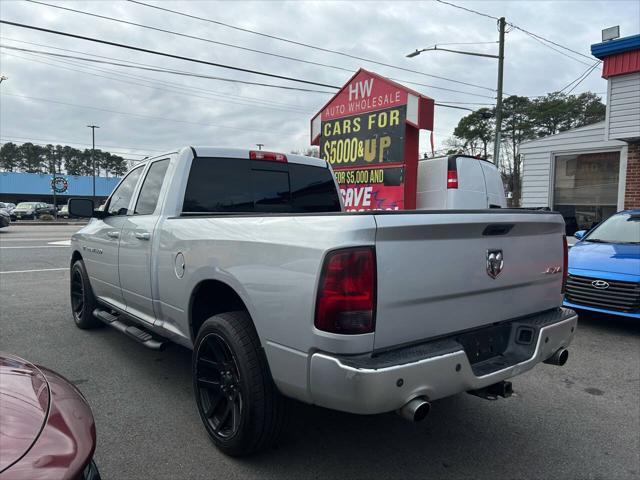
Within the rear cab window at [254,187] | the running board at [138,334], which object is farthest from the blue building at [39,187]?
the rear cab window at [254,187]

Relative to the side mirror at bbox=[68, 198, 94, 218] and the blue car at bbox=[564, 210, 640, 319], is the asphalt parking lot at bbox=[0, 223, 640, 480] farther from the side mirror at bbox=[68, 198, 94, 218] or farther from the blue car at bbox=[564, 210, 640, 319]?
the side mirror at bbox=[68, 198, 94, 218]

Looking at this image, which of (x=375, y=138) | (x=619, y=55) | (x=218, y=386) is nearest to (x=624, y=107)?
(x=619, y=55)

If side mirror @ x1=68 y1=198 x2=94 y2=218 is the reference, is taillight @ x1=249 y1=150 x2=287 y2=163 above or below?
above

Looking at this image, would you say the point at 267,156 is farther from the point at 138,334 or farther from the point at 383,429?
the point at 383,429

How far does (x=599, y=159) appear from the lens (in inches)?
497

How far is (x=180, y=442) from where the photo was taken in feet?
10.1

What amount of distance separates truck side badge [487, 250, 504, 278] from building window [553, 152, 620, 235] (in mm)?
10649

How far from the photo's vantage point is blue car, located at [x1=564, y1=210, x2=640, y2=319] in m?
5.62

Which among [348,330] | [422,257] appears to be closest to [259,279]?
[348,330]

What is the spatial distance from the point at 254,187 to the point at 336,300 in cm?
219

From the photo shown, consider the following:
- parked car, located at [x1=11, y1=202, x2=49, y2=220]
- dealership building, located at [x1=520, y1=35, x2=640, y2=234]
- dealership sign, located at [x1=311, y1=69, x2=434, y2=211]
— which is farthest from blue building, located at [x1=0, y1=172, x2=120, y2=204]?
dealership sign, located at [x1=311, y1=69, x2=434, y2=211]

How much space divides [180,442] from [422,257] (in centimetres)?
200

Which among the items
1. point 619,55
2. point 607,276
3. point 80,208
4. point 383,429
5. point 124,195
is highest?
point 619,55

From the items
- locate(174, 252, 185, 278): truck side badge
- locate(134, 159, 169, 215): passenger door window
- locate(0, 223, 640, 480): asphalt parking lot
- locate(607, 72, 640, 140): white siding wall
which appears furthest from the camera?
locate(607, 72, 640, 140): white siding wall
